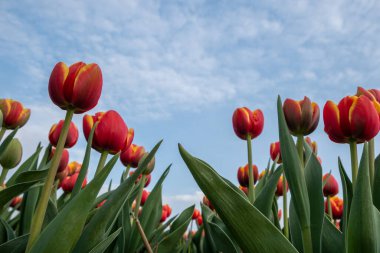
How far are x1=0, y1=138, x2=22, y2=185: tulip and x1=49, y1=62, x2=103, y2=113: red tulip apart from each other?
101cm

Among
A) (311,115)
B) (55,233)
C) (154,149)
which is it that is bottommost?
(55,233)

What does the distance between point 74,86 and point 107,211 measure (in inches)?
16.1

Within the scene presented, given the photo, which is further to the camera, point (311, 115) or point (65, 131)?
point (311, 115)

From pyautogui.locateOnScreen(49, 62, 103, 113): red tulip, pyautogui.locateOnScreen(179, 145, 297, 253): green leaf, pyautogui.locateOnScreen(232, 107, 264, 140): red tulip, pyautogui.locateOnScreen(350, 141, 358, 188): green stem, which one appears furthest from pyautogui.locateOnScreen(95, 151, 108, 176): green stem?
pyautogui.locateOnScreen(232, 107, 264, 140): red tulip

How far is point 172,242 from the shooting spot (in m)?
1.62

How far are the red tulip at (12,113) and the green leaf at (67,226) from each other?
5.51 feet

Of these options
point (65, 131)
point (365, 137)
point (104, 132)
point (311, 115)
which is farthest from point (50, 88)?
point (311, 115)

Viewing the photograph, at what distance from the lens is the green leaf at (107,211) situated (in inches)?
35.7

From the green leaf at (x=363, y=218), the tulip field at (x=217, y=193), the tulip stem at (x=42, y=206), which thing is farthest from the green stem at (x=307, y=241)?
the tulip stem at (x=42, y=206)

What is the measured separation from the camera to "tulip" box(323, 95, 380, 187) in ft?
4.17

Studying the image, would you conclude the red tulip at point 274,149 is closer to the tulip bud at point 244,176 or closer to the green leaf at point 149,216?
the tulip bud at point 244,176

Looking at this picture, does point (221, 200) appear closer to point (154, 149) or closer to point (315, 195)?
point (154, 149)

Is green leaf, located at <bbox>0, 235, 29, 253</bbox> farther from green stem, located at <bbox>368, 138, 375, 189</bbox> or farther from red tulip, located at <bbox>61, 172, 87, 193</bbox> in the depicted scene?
green stem, located at <bbox>368, 138, 375, 189</bbox>

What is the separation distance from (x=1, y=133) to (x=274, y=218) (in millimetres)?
1604
